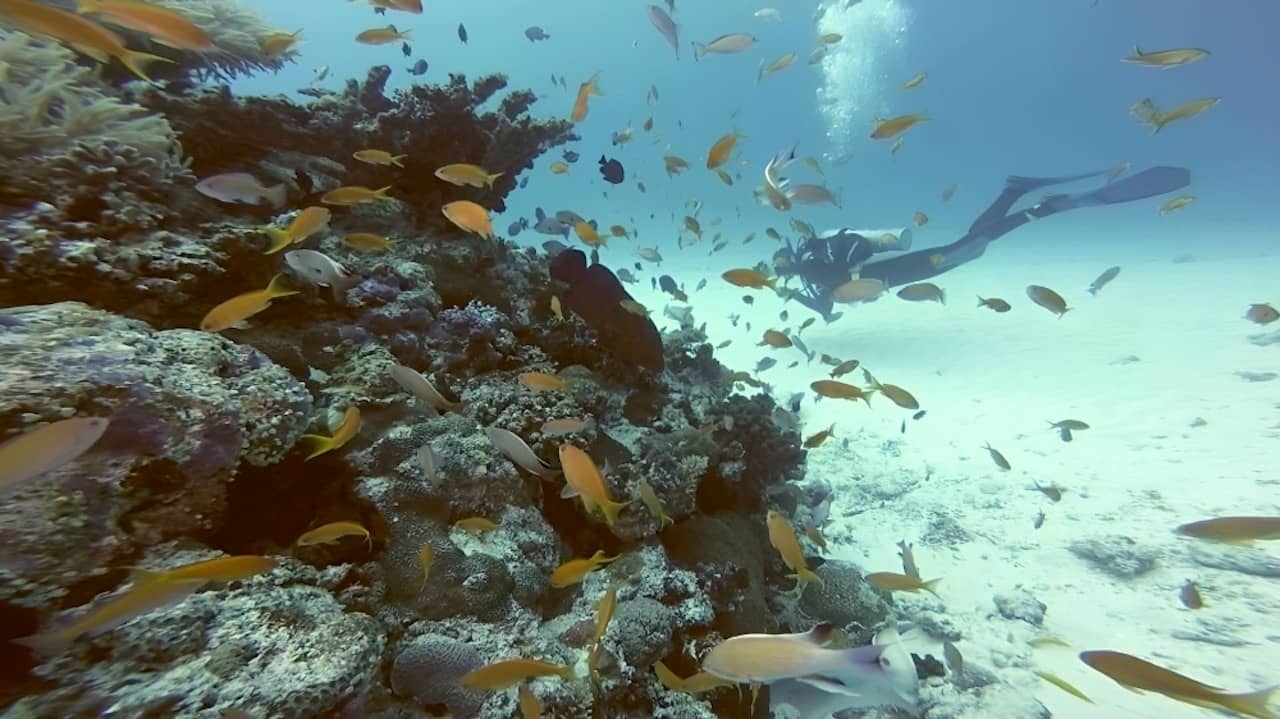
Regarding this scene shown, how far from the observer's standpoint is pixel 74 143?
3172 millimetres

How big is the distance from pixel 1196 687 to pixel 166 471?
13.5 feet

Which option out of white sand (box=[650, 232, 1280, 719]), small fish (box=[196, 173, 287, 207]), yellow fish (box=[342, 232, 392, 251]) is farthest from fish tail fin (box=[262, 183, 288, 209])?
white sand (box=[650, 232, 1280, 719])

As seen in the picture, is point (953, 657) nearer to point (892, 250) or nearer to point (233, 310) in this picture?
point (233, 310)

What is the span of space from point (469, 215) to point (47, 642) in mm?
2948

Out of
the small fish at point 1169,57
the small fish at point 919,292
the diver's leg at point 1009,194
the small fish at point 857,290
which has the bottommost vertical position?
the small fish at point 857,290

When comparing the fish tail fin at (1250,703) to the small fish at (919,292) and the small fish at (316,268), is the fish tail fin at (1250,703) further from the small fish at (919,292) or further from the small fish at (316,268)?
the small fish at (919,292)

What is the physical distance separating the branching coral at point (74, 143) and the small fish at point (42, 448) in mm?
2205

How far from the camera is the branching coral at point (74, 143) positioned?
2992 millimetres

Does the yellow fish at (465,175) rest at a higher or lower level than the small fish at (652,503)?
higher

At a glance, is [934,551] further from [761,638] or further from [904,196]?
[904,196]

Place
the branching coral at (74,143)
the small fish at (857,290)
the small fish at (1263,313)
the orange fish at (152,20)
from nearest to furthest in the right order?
1. the orange fish at (152,20)
2. the branching coral at (74,143)
3. the small fish at (857,290)
4. the small fish at (1263,313)

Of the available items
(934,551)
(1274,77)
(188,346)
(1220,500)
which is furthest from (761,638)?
(1274,77)

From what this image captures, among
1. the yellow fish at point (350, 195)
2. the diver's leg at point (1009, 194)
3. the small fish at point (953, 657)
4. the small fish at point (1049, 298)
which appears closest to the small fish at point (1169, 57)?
the small fish at point (1049, 298)

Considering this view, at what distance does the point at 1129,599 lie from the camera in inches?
213
